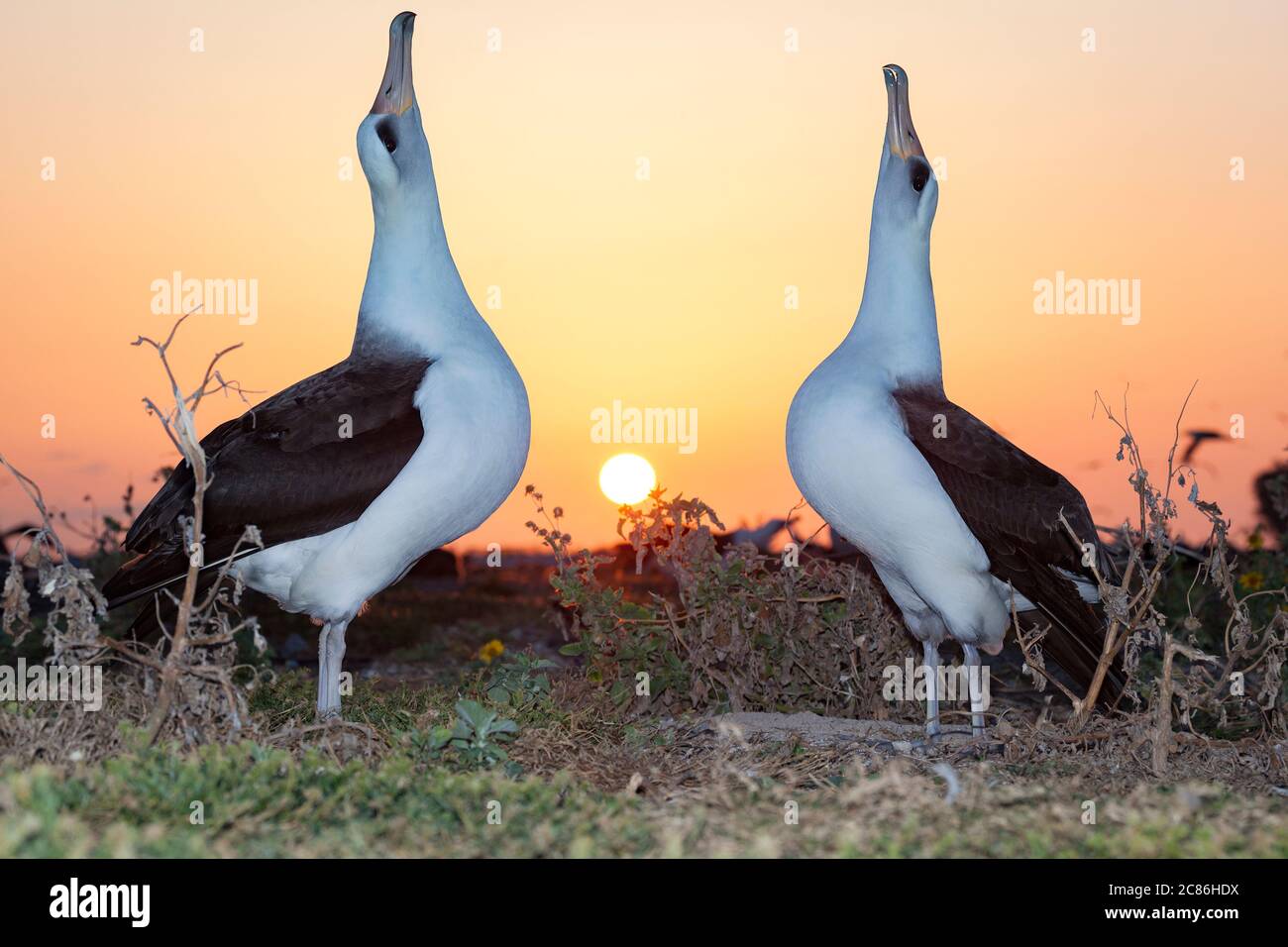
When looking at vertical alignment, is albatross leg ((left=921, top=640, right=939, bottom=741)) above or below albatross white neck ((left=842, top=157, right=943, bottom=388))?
below

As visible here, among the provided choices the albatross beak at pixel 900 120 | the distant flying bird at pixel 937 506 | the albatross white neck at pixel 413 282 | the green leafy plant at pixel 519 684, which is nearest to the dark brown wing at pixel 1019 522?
the distant flying bird at pixel 937 506

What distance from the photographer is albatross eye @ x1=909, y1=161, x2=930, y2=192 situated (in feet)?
22.6

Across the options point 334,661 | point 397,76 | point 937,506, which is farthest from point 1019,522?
point 397,76

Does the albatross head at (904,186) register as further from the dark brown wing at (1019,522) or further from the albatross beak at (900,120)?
the dark brown wing at (1019,522)

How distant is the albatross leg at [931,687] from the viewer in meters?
6.20

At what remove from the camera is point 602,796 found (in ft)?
14.4

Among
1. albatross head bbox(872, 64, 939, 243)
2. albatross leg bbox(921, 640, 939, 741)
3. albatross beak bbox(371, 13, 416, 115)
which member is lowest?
albatross leg bbox(921, 640, 939, 741)

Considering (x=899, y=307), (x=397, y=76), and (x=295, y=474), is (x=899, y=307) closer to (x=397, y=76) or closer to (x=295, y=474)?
(x=397, y=76)

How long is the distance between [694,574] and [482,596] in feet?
30.3

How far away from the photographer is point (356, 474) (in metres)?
5.72

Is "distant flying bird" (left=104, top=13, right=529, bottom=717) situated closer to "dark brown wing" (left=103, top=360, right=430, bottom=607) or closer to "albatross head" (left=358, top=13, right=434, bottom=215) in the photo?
"dark brown wing" (left=103, top=360, right=430, bottom=607)

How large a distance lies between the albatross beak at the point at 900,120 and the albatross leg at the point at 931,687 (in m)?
2.50

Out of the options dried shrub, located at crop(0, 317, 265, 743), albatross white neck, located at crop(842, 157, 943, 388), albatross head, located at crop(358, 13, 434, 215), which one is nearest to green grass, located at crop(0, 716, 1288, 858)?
dried shrub, located at crop(0, 317, 265, 743)
